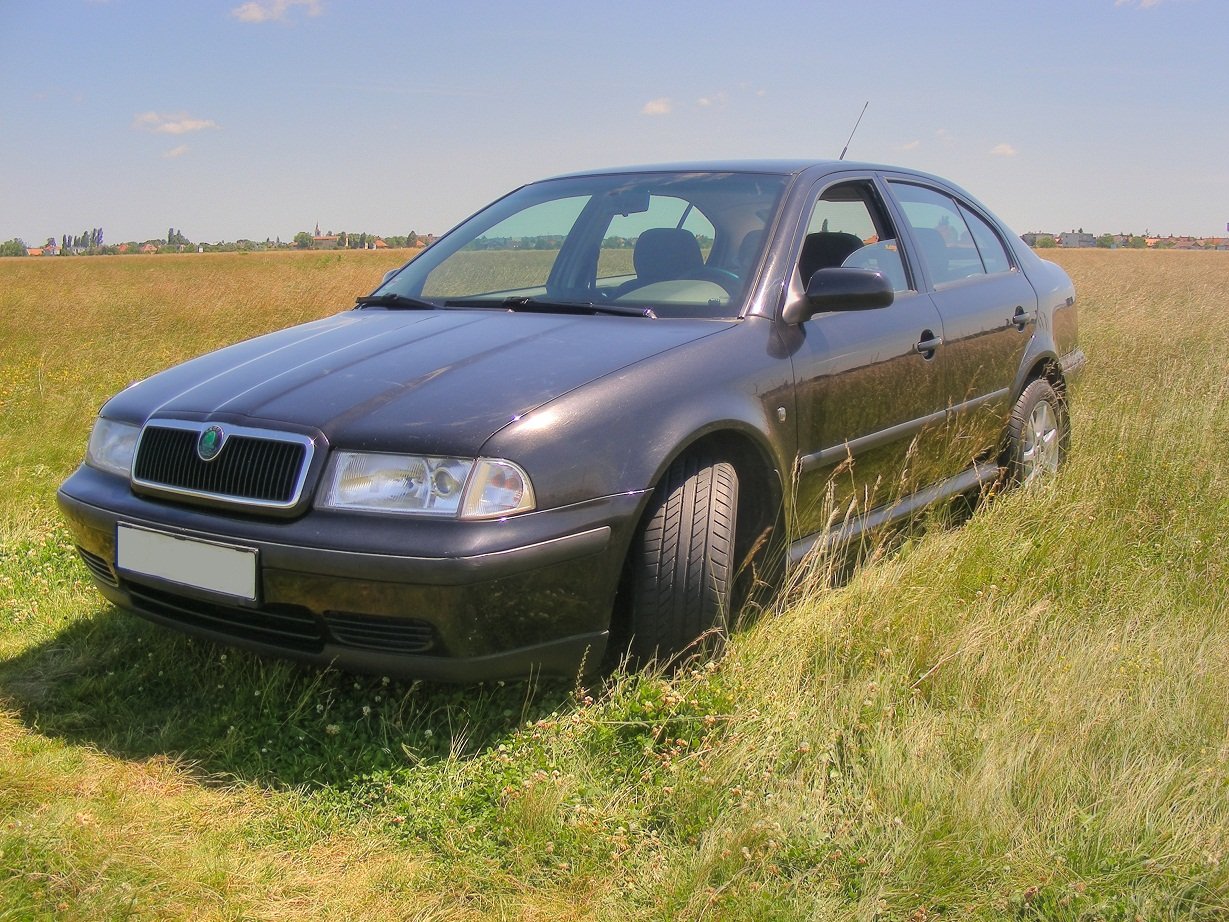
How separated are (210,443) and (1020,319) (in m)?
3.48

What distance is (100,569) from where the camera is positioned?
3.07 meters

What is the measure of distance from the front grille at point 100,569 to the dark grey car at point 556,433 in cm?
1

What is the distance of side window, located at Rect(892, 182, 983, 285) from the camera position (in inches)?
169

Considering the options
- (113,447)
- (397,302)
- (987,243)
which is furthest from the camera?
(987,243)

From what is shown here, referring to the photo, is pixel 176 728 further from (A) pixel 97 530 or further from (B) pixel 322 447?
(B) pixel 322 447

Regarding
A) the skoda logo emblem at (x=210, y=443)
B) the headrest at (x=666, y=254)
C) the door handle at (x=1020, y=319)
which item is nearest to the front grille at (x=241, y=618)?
the skoda logo emblem at (x=210, y=443)

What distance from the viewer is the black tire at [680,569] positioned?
2.79 m

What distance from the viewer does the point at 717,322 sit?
128 inches

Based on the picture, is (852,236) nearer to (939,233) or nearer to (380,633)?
(939,233)

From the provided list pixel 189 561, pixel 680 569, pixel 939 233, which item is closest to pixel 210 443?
pixel 189 561

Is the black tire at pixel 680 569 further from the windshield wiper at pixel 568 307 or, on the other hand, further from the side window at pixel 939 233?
the side window at pixel 939 233

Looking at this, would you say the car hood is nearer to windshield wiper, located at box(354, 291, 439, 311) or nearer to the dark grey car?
the dark grey car

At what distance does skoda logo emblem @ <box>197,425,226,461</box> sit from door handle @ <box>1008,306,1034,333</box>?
3.33 meters

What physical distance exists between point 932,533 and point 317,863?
8.00 feet
